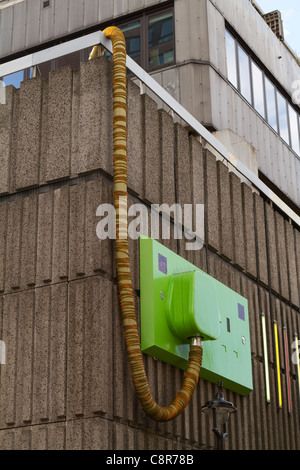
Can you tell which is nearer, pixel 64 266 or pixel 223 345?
pixel 64 266

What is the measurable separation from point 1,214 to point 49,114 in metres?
1.40

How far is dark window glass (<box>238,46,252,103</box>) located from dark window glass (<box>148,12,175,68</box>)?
1926 mm

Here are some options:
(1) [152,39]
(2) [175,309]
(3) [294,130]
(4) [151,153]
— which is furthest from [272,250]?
(3) [294,130]

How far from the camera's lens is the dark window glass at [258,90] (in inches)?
790

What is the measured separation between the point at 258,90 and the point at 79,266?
38.4 ft

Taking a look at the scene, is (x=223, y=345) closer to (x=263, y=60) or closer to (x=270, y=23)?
(x=263, y=60)

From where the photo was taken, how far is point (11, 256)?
412 inches

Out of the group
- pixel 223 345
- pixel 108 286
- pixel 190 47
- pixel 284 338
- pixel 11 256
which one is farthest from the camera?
pixel 190 47

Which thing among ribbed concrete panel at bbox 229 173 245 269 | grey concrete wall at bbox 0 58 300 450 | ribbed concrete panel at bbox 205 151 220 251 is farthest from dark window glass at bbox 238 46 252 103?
grey concrete wall at bbox 0 58 300 450

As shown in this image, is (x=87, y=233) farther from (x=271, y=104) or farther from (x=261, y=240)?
(x=271, y=104)

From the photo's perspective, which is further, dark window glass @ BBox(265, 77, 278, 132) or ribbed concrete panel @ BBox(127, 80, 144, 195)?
dark window glass @ BBox(265, 77, 278, 132)

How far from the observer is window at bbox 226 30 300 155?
19.3 metres

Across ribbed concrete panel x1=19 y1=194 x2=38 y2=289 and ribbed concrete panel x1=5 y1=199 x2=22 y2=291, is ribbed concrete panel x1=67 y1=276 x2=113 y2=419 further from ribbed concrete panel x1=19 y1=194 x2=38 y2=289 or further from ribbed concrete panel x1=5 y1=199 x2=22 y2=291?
ribbed concrete panel x1=5 y1=199 x2=22 y2=291

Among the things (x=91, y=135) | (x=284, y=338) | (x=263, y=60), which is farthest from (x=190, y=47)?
(x=91, y=135)
